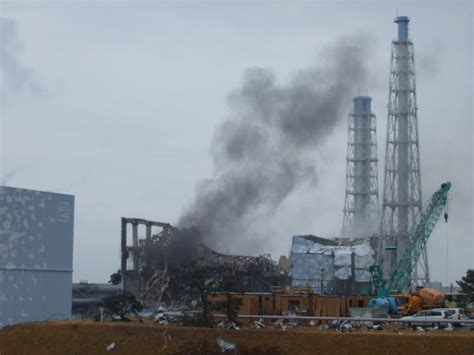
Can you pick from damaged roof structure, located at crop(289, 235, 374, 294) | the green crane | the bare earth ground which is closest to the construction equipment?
the green crane

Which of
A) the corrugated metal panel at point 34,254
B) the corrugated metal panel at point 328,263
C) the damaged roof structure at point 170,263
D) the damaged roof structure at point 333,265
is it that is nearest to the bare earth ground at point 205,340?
the corrugated metal panel at point 34,254

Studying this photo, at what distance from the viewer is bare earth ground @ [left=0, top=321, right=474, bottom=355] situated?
1433 inches

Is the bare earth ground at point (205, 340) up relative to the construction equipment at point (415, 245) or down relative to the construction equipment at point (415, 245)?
down

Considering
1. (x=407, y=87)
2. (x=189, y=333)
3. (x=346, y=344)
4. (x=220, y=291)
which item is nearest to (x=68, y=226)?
(x=220, y=291)

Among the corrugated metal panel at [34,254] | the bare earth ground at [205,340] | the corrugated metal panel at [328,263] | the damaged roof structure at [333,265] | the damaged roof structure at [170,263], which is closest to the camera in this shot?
the bare earth ground at [205,340]

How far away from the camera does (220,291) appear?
5259 cm

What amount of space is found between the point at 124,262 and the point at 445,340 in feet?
154

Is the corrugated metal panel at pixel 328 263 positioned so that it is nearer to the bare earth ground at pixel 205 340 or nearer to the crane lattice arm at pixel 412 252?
the crane lattice arm at pixel 412 252

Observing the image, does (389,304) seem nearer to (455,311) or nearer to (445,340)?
(455,311)

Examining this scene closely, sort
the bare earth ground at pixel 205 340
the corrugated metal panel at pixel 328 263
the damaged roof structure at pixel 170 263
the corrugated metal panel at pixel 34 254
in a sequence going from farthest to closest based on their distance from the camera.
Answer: the corrugated metal panel at pixel 328 263
the damaged roof structure at pixel 170 263
the corrugated metal panel at pixel 34 254
the bare earth ground at pixel 205 340

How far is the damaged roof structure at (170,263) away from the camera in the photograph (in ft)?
260

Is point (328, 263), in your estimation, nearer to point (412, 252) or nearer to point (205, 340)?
point (412, 252)

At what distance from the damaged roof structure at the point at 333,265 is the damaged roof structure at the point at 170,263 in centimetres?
1223

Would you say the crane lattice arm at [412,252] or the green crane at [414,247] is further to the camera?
the crane lattice arm at [412,252]
